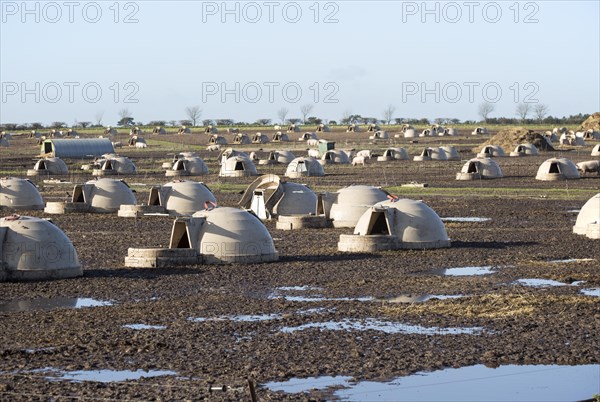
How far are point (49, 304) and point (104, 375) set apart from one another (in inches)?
286

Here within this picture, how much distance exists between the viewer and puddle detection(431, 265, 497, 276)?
2889 centimetres

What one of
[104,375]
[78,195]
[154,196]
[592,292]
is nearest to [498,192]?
[154,196]

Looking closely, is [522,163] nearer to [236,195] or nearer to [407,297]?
[236,195]

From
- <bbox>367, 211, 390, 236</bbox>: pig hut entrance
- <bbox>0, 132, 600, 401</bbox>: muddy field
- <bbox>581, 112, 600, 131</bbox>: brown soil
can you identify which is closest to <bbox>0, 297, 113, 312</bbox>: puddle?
<bbox>0, 132, 600, 401</bbox>: muddy field

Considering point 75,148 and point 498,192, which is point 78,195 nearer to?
point 498,192

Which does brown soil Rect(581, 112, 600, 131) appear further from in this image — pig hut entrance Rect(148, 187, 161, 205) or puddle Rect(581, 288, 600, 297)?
puddle Rect(581, 288, 600, 297)

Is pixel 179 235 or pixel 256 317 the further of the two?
pixel 179 235

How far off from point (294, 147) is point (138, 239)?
277ft

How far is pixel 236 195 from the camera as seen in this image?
56.2 m

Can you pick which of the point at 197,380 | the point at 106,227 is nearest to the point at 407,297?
the point at 197,380

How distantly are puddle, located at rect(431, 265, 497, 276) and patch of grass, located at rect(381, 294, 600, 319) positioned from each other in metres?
4.24

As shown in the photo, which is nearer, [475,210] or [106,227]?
[106,227]

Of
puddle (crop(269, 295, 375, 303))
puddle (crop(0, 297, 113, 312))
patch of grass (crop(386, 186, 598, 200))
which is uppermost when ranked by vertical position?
puddle (crop(269, 295, 375, 303))

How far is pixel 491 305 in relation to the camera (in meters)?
23.4
